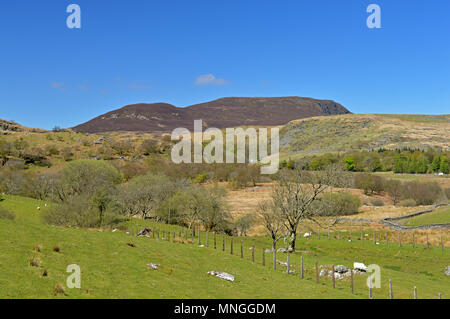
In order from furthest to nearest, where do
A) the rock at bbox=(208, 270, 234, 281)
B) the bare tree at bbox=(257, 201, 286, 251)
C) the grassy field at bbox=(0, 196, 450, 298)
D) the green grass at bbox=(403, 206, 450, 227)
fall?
the green grass at bbox=(403, 206, 450, 227) < the bare tree at bbox=(257, 201, 286, 251) < the rock at bbox=(208, 270, 234, 281) < the grassy field at bbox=(0, 196, 450, 298)

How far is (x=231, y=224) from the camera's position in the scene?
2603 inches

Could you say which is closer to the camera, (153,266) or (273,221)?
(153,266)

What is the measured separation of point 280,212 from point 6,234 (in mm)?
34150

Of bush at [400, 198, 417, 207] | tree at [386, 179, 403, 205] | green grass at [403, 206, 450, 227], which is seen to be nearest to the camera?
green grass at [403, 206, 450, 227]

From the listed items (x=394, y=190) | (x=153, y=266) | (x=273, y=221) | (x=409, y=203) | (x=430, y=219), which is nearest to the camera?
(x=153, y=266)

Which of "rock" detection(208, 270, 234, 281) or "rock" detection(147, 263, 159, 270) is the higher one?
"rock" detection(147, 263, 159, 270)

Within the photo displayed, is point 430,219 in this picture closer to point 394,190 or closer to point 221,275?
point 394,190

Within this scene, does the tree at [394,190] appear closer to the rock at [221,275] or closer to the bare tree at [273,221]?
the bare tree at [273,221]

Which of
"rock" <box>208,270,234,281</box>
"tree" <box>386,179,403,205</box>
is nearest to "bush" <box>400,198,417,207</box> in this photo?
"tree" <box>386,179,403,205</box>

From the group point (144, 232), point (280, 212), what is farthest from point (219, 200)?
point (144, 232)

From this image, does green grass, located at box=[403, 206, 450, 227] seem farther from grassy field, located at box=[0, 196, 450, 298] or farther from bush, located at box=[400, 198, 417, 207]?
bush, located at box=[400, 198, 417, 207]

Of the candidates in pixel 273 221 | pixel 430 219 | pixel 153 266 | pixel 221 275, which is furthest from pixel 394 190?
pixel 153 266

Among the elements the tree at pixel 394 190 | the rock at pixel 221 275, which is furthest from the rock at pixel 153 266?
the tree at pixel 394 190
